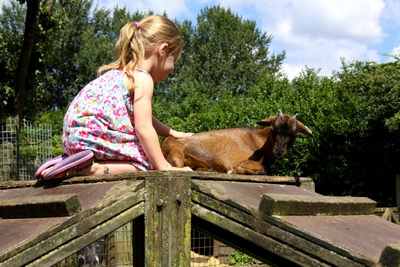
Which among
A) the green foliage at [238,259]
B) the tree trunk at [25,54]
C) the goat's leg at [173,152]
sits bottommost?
the green foliage at [238,259]

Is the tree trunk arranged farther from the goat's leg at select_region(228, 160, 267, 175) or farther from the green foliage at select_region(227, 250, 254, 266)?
the goat's leg at select_region(228, 160, 267, 175)

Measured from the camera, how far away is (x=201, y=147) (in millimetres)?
4812

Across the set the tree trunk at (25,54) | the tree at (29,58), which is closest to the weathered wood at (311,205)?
the tree at (29,58)

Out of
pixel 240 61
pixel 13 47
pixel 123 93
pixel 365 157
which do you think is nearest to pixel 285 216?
pixel 123 93

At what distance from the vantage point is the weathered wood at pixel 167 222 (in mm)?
2203

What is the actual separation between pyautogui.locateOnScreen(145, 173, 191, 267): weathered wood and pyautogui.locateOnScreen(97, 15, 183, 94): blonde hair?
3.94ft

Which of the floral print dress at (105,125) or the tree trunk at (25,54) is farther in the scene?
the tree trunk at (25,54)

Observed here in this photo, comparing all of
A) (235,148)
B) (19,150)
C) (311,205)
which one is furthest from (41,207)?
(19,150)

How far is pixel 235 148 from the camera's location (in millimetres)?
4922

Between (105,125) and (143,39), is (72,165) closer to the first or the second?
(105,125)

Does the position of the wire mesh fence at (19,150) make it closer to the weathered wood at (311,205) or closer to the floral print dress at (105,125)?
the floral print dress at (105,125)

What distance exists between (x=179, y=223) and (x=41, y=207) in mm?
577

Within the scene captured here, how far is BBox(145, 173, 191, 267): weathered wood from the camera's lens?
2203 millimetres

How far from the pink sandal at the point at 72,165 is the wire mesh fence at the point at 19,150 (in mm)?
8863
